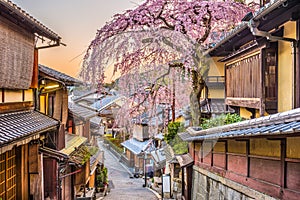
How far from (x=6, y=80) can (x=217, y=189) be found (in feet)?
21.7

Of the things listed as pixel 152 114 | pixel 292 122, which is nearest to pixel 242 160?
pixel 292 122

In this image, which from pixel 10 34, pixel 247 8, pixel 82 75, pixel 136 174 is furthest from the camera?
pixel 136 174

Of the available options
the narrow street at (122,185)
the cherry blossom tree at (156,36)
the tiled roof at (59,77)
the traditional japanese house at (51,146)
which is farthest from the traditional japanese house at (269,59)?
the narrow street at (122,185)

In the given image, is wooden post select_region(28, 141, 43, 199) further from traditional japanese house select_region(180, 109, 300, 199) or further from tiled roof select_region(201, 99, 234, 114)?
tiled roof select_region(201, 99, 234, 114)

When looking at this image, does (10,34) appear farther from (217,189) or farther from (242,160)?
(217,189)

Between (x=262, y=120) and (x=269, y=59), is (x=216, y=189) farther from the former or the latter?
(x=262, y=120)

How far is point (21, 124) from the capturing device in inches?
297

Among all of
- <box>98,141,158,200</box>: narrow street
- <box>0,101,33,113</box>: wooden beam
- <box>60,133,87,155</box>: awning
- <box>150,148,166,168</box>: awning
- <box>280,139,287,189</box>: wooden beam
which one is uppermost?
<box>0,101,33,113</box>: wooden beam

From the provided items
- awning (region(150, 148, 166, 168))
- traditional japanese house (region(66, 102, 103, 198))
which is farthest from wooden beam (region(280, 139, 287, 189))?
awning (region(150, 148, 166, 168))

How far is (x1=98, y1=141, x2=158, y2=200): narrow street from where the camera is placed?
2022 cm

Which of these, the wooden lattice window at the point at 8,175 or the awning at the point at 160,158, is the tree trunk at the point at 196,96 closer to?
the wooden lattice window at the point at 8,175

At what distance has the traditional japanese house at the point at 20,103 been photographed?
282 inches

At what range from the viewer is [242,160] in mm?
7902

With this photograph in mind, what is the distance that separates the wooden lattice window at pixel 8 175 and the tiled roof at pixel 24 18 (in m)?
3.35
